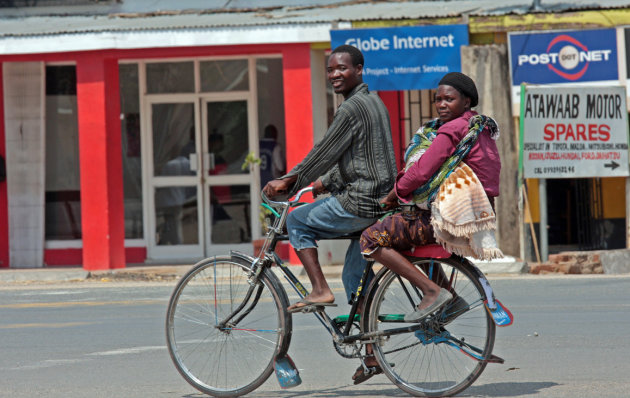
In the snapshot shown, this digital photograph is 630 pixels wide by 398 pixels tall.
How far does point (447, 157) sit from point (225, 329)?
1.61m

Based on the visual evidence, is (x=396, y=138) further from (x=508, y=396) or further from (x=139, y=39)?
(x=508, y=396)

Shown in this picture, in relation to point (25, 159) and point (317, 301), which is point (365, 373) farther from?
point (25, 159)

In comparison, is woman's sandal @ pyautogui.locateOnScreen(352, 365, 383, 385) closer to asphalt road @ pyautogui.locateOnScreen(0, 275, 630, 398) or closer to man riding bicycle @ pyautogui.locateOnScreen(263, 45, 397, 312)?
asphalt road @ pyautogui.locateOnScreen(0, 275, 630, 398)

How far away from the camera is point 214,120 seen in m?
17.3

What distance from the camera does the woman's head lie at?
5797mm

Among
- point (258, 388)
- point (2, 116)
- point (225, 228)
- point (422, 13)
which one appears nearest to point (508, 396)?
point (258, 388)

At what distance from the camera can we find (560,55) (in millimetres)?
15203

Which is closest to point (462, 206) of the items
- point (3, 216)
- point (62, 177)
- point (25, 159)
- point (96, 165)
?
point (96, 165)

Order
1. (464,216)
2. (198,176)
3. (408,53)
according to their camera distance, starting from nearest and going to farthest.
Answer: (464,216)
(408,53)
(198,176)

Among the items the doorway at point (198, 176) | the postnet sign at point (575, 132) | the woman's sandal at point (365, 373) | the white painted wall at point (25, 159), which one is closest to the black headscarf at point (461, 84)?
the woman's sandal at point (365, 373)

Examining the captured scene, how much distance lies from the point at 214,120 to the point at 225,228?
67.2 inches

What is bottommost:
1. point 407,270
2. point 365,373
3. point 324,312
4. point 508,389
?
point 508,389

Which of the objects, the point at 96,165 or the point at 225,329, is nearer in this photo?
the point at 225,329

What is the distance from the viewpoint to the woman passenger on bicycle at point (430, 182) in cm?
566
